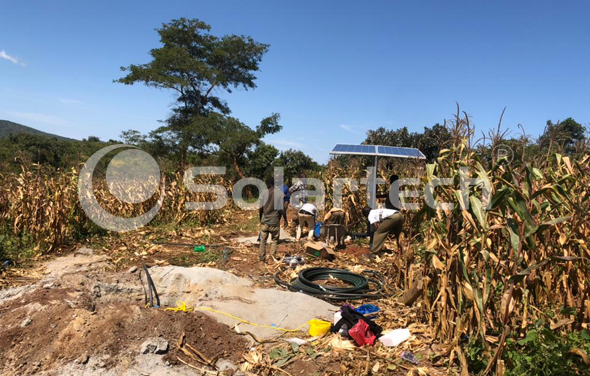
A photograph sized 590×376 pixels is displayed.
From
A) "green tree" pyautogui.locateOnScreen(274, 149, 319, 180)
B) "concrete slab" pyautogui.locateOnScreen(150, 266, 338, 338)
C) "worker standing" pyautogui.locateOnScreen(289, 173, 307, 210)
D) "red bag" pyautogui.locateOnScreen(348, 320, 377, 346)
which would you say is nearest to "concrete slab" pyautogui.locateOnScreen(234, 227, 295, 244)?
"worker standing" pyautogui.locateOnScreen(289, 173, 307, 210)

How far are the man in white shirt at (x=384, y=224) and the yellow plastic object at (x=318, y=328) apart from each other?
3.59 meters

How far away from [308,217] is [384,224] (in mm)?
2549

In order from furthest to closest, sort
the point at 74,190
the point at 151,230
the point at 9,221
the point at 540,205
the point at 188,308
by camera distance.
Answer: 1. the point at 151,230
2. the point at 74,190
3. the point at 9,221
4. the point at 188,308
5. the point at 540,205

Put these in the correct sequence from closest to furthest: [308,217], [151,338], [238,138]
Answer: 1. [151,338]
2. [308,217]
3. [238,138]

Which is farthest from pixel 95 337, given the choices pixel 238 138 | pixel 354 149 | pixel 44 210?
pixel 238 138

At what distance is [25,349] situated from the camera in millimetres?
3955

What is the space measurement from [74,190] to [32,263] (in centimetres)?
231

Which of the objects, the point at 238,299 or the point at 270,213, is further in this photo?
the point at 270,213

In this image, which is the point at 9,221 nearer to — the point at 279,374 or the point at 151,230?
the point at 151,230

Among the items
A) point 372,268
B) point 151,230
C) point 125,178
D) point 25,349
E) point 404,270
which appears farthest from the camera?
point 125,178

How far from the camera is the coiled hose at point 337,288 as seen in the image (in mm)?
5645

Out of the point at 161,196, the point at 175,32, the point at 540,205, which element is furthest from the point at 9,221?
the point at 175,32

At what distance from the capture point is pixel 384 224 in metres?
7.63

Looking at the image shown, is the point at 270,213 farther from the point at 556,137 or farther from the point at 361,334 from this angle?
the point at 556,137
